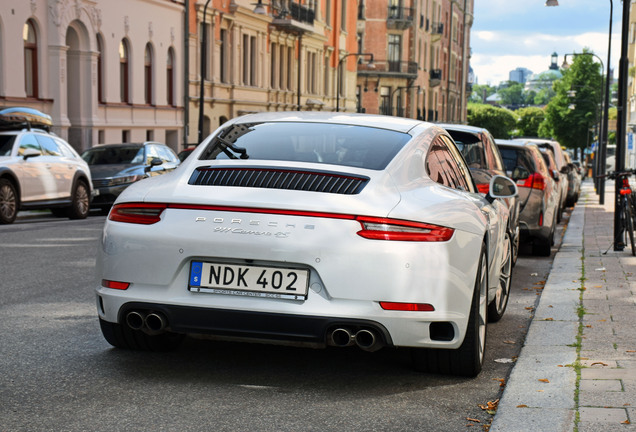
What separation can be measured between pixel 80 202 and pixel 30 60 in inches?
463

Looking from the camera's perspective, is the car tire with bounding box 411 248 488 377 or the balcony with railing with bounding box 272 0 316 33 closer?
the car tire with bounding box 411 248 488 377

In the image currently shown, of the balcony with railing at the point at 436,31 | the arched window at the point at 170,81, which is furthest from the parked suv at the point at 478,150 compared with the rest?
the balcony with railing at the point at 436,31

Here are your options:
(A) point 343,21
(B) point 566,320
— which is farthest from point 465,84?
(B) point 566,320

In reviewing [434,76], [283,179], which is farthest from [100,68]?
[434,76]

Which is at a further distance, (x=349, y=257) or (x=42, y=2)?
(x=42, y=2)

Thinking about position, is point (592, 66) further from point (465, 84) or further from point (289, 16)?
point (289, 16)

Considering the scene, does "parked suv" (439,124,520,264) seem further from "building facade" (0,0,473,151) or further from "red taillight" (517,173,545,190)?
"building facade" (0,0,473,151)

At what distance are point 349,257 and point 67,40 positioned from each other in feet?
99.0

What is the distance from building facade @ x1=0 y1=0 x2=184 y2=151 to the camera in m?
29.9

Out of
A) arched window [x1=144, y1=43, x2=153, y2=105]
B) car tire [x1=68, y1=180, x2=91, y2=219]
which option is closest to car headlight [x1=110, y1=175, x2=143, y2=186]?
car tire [x1=68, y1=180, x2=91, y2=219]

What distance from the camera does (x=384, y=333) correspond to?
5.21 m

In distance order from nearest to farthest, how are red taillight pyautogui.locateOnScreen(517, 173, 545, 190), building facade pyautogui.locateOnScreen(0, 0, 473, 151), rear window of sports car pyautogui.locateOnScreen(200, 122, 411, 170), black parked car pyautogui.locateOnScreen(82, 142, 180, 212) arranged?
1. rear window of sports car pyautogui.locateOnScreen(200, 122, 411, 170)
2. red taillight pyautogui.locateOnScreen(517, 173, 545, 190)
3. black parked car pyautogui.locateOnScreen(82, 142, 180, 212)
4. building facade pyautogui.locateOnScreen(0, 0, 473, 151)

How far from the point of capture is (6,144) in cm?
1872

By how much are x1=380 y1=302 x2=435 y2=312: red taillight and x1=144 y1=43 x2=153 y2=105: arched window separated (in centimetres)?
3503
